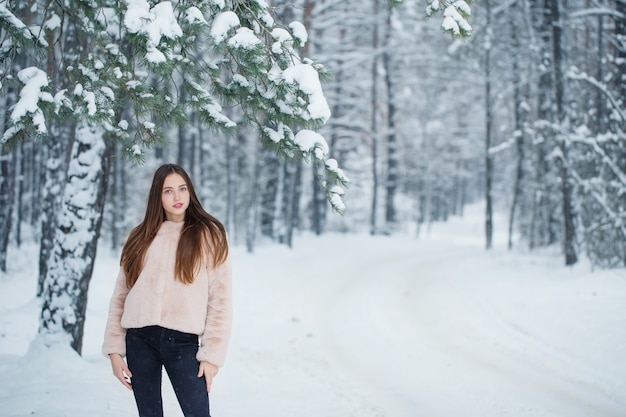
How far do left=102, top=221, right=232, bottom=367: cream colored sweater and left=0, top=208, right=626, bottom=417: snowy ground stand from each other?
1763 mm

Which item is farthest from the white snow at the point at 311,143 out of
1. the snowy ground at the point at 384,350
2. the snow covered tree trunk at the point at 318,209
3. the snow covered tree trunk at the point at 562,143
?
the snow covered tree trunk at the point at 318,209

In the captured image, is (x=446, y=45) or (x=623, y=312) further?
(x=446, y=45)

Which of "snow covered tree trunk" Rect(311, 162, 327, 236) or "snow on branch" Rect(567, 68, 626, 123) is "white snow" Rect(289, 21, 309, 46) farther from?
"snow covered tree trunk" Rect(311, 162, 327, 236)

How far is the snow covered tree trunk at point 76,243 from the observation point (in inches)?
225

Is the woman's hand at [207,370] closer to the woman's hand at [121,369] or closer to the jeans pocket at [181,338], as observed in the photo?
the jeans pocket at [181,338]

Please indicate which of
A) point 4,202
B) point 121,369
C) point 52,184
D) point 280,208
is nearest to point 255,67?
point 121,369

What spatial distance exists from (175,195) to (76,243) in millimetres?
3087

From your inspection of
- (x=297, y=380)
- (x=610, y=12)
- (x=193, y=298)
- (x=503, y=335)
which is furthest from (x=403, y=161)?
(x=193, y=298)

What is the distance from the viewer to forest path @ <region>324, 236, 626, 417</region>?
564 centimetres

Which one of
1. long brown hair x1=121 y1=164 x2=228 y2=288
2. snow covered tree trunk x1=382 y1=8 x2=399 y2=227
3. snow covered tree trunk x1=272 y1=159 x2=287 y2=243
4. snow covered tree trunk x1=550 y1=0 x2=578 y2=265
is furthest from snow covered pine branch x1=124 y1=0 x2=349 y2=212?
snow covered tree trunk x1=382 y1=8 x2=399 y2=227

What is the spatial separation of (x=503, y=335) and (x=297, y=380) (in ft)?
13.4

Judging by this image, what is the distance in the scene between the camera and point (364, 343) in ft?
26.7

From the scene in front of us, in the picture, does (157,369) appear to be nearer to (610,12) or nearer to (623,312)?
(623,312)

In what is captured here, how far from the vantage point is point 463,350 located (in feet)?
25.5
